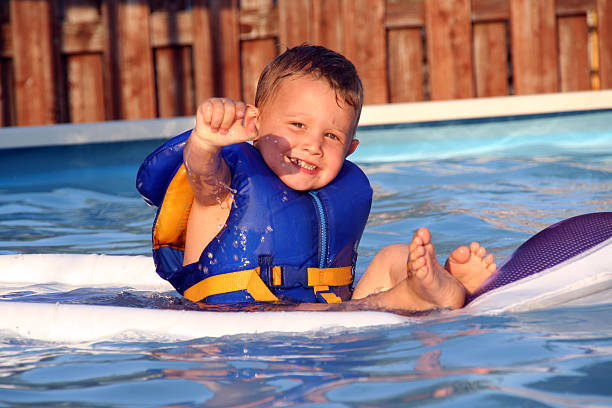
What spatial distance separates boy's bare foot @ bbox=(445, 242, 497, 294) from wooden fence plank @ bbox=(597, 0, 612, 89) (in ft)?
16.9

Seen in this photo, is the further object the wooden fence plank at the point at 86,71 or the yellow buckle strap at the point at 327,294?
the wooden fence plank at the point at 86,71

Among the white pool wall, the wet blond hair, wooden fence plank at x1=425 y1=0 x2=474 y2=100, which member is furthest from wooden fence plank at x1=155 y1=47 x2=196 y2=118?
the wet blond hair

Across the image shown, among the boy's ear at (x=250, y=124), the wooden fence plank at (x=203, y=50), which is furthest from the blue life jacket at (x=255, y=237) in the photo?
the wooden fence plank at (x=203, y=50)

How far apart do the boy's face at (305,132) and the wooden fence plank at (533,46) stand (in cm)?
479

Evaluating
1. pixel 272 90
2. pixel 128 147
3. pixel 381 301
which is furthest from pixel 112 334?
pixel 128 147

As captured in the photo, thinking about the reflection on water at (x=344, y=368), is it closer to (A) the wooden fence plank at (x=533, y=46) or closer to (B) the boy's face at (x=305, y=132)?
(B) the boy's face at (x=305, y=132)

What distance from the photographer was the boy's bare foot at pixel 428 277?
2309 mm

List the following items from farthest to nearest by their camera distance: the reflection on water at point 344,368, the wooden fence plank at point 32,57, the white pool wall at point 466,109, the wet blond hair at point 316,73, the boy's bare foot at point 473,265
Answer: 1. the wooden fence plank at point 32,57
2. the white pool wall at point 466,109
3. the wet blond hair at point 316,73
4. the boy's bare foot at point 473,265
5. the reflection on water at point 344,368

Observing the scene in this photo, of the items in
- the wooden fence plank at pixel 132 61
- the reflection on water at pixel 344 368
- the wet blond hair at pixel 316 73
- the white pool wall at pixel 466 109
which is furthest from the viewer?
the wooden fence plank at pixel 132 61

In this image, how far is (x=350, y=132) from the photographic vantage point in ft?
9.32

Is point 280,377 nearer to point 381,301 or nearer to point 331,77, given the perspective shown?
point 381,301

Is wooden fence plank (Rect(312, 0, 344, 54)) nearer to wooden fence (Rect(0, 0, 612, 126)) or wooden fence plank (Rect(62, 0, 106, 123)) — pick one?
wooden fence (Rect(0, 0, 612, 126))

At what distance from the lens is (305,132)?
9.04 ft

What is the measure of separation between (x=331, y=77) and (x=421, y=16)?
4.65 m
